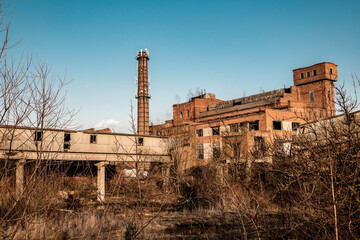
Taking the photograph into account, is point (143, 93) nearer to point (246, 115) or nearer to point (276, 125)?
point (246, 115)

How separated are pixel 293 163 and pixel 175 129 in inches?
1161

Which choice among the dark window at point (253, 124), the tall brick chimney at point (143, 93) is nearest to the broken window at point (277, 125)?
the dark window at point (253, 124)

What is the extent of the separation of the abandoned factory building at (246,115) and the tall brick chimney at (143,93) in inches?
97.5

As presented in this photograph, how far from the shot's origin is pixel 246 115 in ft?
112

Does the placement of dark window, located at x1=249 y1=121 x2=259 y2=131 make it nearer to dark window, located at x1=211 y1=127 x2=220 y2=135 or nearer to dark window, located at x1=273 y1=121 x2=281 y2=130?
dark window, located at x1=273 y1=121 x2=281 y2=130

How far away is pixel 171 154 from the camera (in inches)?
1070

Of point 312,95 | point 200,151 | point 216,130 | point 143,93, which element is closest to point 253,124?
point 216,130

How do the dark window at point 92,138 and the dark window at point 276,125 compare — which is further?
the dark window at point 276,125

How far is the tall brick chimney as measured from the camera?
1598 inches

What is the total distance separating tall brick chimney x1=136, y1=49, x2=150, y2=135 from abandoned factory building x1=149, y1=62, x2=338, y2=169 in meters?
2.48

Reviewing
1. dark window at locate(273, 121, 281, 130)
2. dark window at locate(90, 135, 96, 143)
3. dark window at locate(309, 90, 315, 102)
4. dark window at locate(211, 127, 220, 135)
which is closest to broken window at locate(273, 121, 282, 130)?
dark window at locate(273, 121, 281, 130)

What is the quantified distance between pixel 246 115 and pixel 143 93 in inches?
588

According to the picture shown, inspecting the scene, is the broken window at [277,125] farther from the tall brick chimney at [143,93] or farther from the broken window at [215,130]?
the tall brick chimney at [143,93]

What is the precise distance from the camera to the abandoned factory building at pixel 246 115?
31266mm
